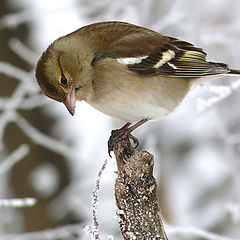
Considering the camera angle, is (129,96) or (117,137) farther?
(129,96)

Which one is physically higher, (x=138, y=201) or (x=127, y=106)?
(x=127, y=106)

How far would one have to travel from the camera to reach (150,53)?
12.3 ft

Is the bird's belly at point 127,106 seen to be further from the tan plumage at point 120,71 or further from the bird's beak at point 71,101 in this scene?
the bird's beak at point 71,101

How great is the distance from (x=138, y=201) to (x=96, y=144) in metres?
3.67

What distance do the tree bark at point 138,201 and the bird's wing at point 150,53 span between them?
1.26m

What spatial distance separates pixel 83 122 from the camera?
262 inches

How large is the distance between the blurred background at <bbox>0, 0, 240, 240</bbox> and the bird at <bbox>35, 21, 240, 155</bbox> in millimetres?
1600

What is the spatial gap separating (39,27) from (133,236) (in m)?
4.83

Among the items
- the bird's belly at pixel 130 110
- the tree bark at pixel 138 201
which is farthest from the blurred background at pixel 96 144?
the tree bark at pixel 138 201

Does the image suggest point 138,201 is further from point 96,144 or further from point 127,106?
point 96,144

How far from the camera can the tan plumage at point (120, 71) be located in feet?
11.3

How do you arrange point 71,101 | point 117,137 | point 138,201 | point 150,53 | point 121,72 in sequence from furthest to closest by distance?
point 150,53 → point 121,72 → point 71,101 → point 117,137 → point 138,201

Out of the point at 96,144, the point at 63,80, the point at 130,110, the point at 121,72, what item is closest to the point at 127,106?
the point at 130,110

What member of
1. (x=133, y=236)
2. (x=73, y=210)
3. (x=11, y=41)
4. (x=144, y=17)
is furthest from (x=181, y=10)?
(x=133, y=236)
